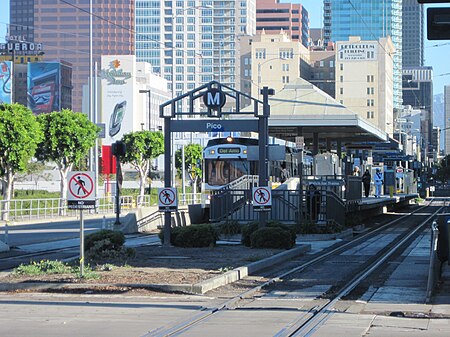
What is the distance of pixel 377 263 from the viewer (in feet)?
71.3

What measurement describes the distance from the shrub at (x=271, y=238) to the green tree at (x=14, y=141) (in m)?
32.6

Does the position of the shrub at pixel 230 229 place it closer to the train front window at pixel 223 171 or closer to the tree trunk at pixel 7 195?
the train front window at pixel 223 171

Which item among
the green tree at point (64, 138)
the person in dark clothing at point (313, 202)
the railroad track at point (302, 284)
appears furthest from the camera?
the green tree at point (64, 138)

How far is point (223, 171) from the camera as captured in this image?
46500mm

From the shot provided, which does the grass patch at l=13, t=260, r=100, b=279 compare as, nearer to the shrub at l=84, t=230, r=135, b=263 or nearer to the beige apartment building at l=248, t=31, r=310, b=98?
the shrub at l=84, t=230, r=135, b=263

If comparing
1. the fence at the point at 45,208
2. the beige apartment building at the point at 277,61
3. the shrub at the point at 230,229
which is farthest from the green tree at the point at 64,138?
the beige apartment building at the point at 277,61

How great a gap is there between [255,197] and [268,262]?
520 cm

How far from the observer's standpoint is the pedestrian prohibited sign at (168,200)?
24.7m

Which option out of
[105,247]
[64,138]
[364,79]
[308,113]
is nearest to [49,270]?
[105,247]

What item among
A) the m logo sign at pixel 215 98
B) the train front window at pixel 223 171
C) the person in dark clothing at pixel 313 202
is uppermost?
the m logo sign at pixel 215 98

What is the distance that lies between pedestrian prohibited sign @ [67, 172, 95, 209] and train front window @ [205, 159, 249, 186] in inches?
1162

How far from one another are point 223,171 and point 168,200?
71.4ft

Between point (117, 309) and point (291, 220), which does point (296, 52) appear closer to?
point (291, 220)

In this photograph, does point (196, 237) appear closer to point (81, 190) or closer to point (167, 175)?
point (167, 175)
